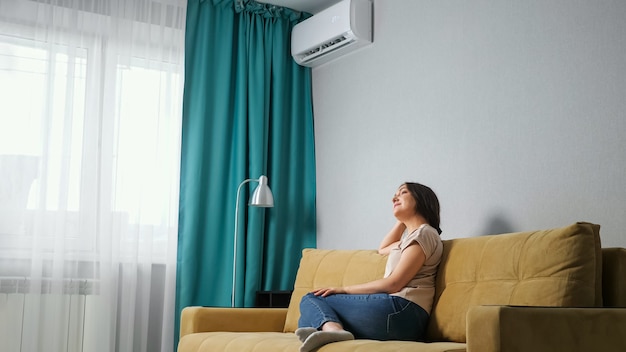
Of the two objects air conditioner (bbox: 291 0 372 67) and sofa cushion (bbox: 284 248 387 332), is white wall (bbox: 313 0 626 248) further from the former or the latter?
sofa cushion (bbox: 284 248 387 332)

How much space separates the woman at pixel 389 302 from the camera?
2.86 m

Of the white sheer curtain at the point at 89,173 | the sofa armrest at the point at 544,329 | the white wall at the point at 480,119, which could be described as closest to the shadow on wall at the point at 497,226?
the white wall at the point at 480,119

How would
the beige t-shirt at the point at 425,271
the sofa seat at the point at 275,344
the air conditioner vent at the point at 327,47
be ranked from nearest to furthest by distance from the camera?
the sofa seat at the point at 275,344
the beige t-shirt at the point at 425,271
the air conditioner vent at the point at 327,47

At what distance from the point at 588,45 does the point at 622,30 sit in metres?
0.16

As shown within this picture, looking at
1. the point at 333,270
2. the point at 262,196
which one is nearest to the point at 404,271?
the point at 333,270

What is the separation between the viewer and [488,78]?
3.64 meters

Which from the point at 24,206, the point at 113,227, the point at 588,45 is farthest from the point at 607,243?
the point at 24,206

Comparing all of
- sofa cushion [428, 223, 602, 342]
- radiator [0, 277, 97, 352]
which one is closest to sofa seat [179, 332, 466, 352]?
sofa cushion [428, 223, 602, 342]

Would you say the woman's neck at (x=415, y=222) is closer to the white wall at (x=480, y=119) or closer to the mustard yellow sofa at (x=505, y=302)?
the mustard yellow sofa at (x=505, y=302)

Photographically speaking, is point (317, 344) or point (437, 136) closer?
point (317, 344)

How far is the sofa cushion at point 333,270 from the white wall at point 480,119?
54cm

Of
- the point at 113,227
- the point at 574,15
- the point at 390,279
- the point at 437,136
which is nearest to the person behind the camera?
the point at 390,279

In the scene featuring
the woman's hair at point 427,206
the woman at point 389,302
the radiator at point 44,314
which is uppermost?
the woman's hair at point 427,206

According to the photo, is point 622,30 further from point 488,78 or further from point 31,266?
point 31,266
